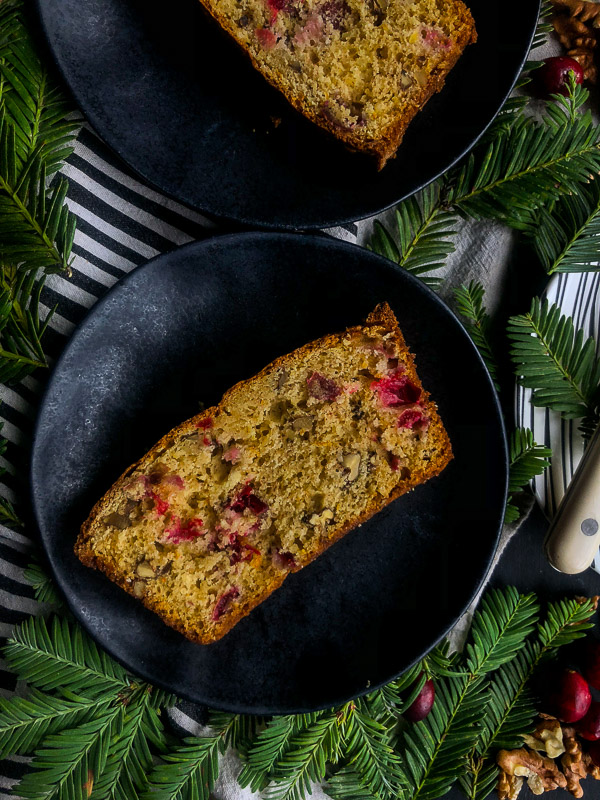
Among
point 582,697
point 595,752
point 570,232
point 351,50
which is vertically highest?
point 351,50

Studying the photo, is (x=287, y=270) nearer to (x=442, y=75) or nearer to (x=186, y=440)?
(x=186, y=440)

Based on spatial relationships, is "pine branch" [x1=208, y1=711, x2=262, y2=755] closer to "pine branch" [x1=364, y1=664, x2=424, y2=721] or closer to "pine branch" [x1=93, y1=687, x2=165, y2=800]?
"pine branch" [x1=93, y1=687, x2=165, y2=800]

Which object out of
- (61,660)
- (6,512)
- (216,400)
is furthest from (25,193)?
(61,660)

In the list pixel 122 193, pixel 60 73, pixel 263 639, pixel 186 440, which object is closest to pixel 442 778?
pixel 263 639

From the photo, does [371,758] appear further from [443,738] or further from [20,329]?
[20,329]

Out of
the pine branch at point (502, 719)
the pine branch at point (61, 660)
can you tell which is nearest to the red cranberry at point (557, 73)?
the pine branch at point (502, 719)

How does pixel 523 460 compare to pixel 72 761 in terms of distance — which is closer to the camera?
pixel 72 761
